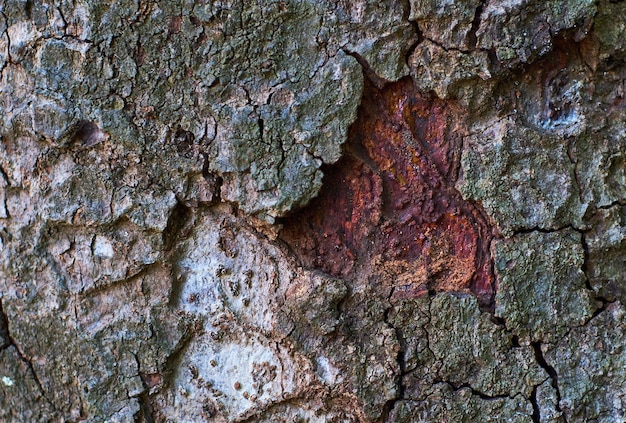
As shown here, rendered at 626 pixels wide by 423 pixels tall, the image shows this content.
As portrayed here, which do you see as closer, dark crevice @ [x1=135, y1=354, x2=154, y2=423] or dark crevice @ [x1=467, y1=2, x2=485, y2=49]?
dark crevice @ [x1=467, y1=2, x2=485, y2=49]

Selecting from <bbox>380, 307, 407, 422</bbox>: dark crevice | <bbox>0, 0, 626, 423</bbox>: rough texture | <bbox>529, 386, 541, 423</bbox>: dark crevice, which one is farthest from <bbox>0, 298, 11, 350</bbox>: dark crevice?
<bbox>529, 386, 541, 423</bbox>: dark crevice

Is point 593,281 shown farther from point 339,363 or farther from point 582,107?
point 339,363

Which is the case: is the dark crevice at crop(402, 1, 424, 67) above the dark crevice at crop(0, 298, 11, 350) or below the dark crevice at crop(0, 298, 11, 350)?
above

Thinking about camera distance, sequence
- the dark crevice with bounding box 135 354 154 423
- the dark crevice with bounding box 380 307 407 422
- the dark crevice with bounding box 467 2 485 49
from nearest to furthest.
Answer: the dark crevice with bounding box 467 2 485 49 < the dark crevice with bounding box 380 307 407 422 < the dark crevice with bounding box 135 354 154 423

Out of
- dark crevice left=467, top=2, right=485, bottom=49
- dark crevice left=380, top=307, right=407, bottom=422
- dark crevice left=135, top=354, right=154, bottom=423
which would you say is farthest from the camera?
dark crevice left=135, top=354, right=154, bottom=423

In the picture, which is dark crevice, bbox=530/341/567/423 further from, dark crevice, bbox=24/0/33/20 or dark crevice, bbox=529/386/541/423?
dark crevice, bbox=24/0/33/20

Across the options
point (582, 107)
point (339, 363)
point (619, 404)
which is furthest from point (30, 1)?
point (619, 404)

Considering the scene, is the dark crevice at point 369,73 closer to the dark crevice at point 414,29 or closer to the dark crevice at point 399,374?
the dark crevice at point 414,29

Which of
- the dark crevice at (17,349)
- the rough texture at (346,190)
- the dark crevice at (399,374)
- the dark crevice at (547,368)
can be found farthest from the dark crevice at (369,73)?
the dark crevice at (17,349)
